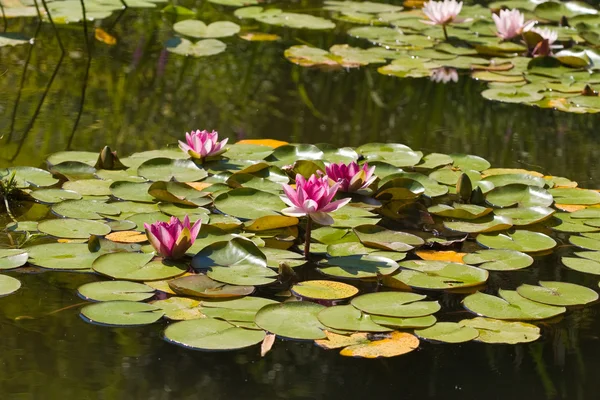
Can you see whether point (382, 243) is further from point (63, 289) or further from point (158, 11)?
point (158, 11)

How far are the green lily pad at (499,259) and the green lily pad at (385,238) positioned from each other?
162 millimetres

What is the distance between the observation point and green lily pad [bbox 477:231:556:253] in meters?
2.83

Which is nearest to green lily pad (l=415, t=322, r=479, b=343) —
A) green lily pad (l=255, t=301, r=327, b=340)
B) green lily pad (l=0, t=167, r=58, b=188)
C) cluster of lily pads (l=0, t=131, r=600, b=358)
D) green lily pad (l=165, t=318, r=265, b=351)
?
cluster of lily pads (l=0, t=131, r=600, b=358)

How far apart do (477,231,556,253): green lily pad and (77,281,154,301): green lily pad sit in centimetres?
104

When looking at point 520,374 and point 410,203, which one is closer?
point 520,374

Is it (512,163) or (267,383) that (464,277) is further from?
(512,163)

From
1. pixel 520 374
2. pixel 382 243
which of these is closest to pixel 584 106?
pixel 382 243

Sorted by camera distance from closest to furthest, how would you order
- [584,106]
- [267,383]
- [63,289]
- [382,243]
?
[267,383] < [63,289] < [382,243] < [584,106]

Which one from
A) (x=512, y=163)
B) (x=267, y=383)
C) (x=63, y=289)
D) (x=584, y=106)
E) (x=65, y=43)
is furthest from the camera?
(x=65, y=43)

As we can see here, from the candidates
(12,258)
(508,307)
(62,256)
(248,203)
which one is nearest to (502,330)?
(508,307)

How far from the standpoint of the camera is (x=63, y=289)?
2.42 m

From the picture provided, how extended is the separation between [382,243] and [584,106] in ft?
6.64

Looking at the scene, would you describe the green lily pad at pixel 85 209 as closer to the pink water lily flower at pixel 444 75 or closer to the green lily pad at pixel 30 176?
the green lily pad at pixel 30 176

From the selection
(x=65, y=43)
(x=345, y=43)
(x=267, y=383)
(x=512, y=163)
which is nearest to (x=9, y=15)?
(x=65, y=43)
